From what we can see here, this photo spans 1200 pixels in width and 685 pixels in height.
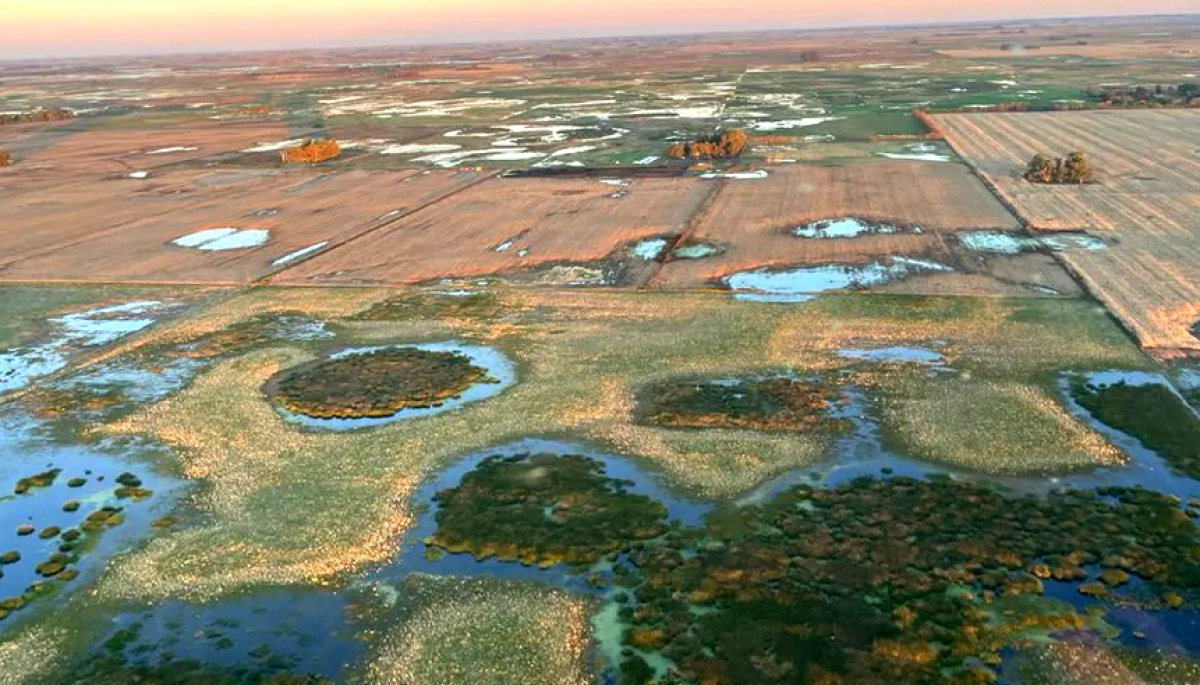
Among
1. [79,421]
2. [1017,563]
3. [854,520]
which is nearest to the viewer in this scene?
[1017,563]

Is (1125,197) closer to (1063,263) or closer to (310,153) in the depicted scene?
(1063,263)

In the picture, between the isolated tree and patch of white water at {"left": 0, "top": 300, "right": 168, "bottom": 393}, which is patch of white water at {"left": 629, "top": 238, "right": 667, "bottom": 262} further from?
the isolated tree

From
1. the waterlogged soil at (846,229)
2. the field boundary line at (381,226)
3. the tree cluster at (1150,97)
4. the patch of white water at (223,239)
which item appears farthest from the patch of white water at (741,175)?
the tree cluster at (1150,97)

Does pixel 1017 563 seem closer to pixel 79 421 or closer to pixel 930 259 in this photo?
pixel 930 259

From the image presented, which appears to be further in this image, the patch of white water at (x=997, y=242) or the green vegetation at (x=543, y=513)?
the patch of white water at (x=997, y=242)

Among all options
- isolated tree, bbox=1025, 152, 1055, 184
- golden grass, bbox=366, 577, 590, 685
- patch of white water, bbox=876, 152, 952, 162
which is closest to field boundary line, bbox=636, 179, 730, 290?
patch of white water, bbox=876, 152, 952, 162

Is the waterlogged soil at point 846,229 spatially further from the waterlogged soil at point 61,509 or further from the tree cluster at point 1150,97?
the tree cluster at point 1150,97

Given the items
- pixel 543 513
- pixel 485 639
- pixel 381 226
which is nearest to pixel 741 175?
pixel 381 226

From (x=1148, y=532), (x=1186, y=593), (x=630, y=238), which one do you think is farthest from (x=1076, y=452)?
(x=630, y=238)
